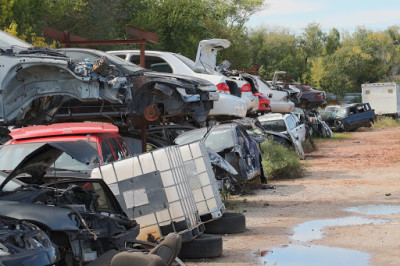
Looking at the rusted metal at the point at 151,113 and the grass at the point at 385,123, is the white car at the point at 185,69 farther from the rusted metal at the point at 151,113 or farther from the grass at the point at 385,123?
the grass at the point at 385,123

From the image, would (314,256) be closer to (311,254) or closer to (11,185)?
(311,254)

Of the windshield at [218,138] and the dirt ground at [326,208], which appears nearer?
the dirt ground at [326,208]

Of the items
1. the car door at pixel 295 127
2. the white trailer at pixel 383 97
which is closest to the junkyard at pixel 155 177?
the car door at pixel 295 127

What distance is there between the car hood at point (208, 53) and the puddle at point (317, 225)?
5.85 metres

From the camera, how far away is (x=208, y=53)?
17844 mm

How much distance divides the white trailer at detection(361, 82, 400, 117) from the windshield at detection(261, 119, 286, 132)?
33.5m

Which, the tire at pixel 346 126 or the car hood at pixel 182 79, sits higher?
the car hood at pixel 182 79

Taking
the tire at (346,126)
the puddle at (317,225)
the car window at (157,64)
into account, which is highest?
the car window at (157,64)

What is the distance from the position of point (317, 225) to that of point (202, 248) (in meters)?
3.29

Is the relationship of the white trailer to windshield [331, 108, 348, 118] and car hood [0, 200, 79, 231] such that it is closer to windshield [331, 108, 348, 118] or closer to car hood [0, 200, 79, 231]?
windshield [331, 108, 348, 118]

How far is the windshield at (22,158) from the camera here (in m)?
9.91

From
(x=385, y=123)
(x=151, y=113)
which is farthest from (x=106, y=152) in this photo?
(x=385, y=123)

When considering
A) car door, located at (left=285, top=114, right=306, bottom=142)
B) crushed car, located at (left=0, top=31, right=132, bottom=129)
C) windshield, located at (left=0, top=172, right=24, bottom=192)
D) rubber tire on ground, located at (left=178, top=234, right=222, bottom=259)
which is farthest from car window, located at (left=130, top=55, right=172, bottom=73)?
car door, located at (left=285, top=114, right=306, bottom=142)

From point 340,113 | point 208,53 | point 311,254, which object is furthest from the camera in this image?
point 340,113
